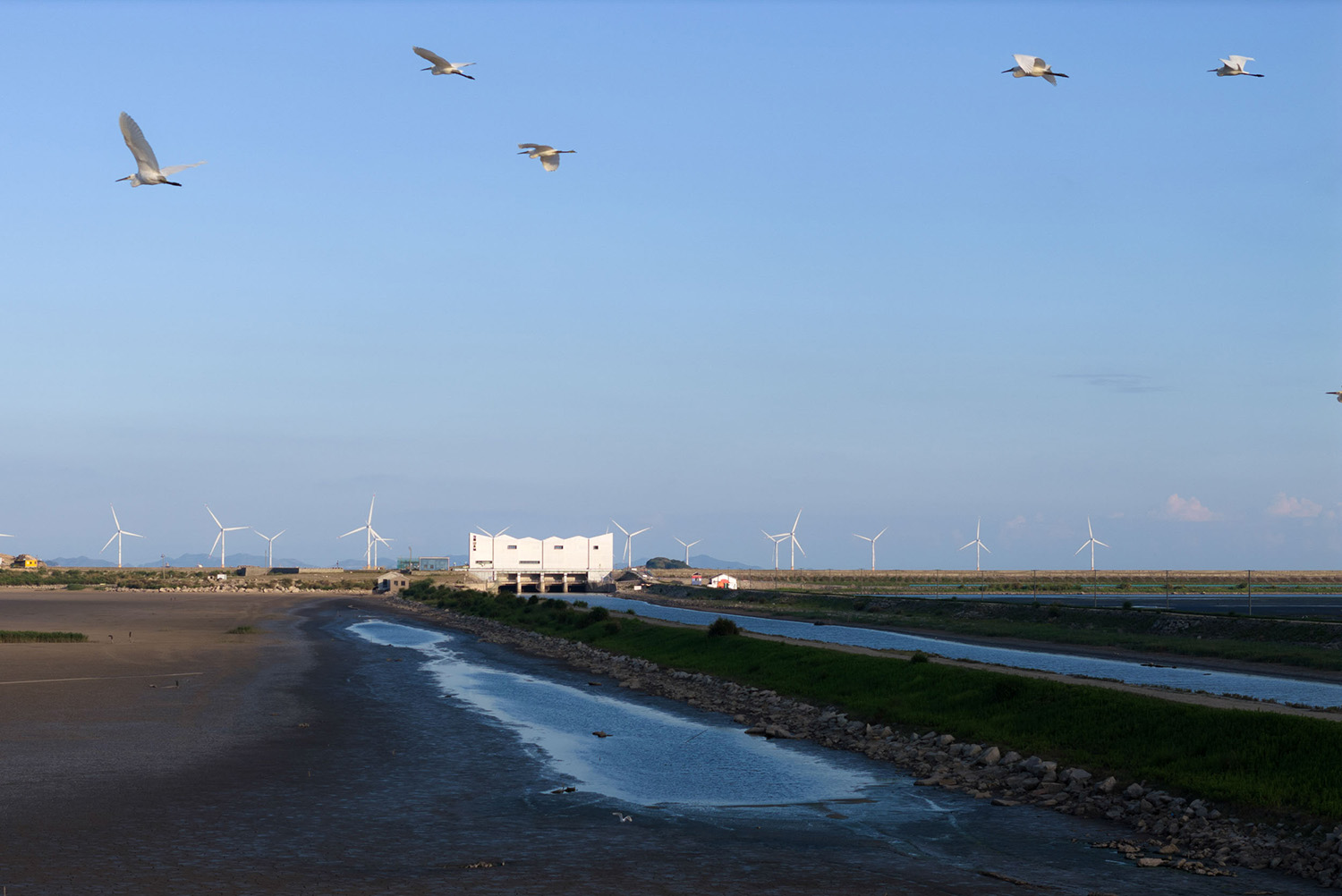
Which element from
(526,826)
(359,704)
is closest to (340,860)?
(526,826)

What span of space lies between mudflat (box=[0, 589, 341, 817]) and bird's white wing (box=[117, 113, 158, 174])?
1619cm

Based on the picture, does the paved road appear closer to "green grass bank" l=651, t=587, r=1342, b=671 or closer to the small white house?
"green grass bank" l=651, t=587, r=1342, b=671

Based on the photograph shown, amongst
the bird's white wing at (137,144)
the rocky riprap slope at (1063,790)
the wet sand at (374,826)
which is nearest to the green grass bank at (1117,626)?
the rocky riprap slope at (1063,790)

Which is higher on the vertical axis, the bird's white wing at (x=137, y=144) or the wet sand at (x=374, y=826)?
the bird's white wing at (x=137, y=144)

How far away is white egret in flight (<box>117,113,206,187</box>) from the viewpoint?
29.7m

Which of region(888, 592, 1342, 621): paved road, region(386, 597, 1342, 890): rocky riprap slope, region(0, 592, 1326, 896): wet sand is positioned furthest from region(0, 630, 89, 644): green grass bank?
region(888, 592, 1342, 621): paved road

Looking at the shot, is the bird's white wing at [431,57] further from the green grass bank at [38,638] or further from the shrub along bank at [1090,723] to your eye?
the green grass bank at [38,638]

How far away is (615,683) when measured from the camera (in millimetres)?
53688

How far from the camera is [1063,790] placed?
25281 millimetres

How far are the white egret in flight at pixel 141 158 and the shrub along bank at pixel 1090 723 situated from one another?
27.9m

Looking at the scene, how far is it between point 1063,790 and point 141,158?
2924cm

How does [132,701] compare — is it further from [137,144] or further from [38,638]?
[38,638]

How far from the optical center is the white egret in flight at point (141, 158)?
2969 cm

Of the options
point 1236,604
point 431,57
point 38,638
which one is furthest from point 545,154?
point 1236,604
